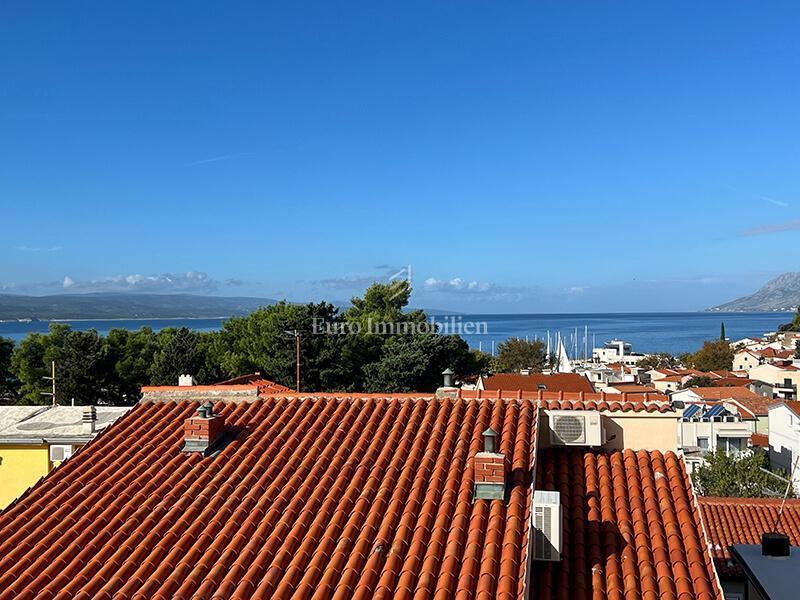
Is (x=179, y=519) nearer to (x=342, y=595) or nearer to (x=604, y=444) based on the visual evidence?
(x=342, y=595)

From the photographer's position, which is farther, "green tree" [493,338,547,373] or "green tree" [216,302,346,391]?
"green tree" [493,338,547,373]

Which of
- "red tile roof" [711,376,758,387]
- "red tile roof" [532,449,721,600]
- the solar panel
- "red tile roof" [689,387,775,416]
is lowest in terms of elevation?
"red tile roof" [711,376,758,387]

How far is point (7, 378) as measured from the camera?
4100 centimetres

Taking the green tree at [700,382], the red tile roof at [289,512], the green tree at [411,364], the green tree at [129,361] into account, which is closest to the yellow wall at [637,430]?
the red tile roof at [289,512]

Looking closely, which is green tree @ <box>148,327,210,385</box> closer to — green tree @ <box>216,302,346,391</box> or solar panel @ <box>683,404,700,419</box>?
green tree @ <box>216,302,346,391</box>

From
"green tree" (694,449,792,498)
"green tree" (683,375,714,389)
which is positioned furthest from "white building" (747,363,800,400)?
"green tree" (694,449,792,498)

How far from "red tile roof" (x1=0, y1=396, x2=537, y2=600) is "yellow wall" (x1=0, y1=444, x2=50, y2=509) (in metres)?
4.26

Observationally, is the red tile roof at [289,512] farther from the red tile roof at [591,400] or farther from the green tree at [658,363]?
the green tree at [658,363]

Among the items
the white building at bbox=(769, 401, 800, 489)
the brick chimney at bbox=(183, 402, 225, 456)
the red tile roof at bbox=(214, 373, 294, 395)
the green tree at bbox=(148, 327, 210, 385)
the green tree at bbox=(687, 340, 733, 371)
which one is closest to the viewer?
the brick chimney at bbox=(183, 402, 225, 456)

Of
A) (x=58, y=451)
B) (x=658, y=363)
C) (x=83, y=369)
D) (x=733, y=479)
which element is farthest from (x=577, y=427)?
(x=658, y=363)

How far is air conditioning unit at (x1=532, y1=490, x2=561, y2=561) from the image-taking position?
5.67m

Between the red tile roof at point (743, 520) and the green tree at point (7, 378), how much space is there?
128ft

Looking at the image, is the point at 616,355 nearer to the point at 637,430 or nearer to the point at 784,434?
the point at 784,434

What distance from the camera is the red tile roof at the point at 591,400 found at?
8.42 metres
